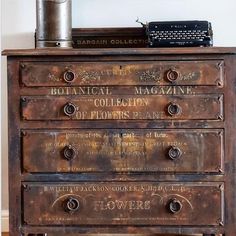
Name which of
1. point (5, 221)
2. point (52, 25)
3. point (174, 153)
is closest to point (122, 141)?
point (174, 153)

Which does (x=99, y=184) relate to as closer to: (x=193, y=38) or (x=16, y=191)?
(x=16, y=191)

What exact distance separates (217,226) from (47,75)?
0.93 m

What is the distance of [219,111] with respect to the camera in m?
2.10

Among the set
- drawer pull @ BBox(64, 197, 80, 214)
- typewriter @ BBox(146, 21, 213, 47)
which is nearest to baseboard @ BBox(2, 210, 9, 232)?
drawer pull @ BBox(64, 197, 80, 214)

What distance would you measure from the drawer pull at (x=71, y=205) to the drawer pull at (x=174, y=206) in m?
0.38

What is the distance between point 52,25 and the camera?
241cm

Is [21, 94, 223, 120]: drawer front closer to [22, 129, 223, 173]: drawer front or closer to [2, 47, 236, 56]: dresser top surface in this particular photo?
[22, 129, 223, 173]: drawer front

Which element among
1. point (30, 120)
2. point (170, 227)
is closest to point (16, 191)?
point (30, 120)

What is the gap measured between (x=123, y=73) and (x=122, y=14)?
697mm

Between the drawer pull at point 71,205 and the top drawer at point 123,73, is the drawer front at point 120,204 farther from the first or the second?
the top drawer at point 123,73

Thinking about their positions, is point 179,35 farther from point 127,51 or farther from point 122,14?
point 122,14

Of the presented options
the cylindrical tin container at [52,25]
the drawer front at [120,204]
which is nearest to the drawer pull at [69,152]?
the drawer front at [120,204]

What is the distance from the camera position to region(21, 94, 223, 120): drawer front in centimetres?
210

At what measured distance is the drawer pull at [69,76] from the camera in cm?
210
